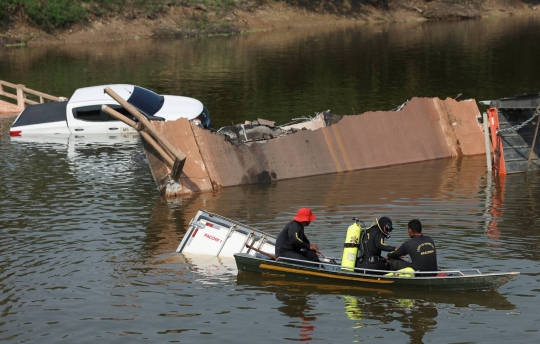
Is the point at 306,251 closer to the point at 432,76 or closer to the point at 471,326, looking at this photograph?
the point at 471,326

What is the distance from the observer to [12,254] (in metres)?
17.0

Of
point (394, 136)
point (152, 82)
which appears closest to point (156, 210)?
point (394, 136)

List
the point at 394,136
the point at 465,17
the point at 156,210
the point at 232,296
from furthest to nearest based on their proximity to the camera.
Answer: the point at 465,17
the point at 394,136
the point at 156,210
the point at 232,296

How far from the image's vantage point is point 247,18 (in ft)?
208

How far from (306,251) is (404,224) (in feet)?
12.3

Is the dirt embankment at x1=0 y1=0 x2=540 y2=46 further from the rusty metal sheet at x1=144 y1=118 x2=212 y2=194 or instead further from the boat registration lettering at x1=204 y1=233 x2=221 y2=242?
the boat registration lettering at x1=204 y1=233 x2=221 y2=242

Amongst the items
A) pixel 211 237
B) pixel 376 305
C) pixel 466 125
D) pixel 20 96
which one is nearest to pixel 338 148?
pixel 466 125

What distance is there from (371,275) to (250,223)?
5.27 meters

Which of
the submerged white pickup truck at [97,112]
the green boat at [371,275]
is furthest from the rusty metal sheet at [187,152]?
the green boat at [371,275]

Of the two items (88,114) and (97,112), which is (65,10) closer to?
(88,114)

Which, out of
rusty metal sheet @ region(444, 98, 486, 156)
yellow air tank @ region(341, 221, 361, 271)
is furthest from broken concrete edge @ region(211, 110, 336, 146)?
yellow air tank @ region(341, 221, 361, 271)

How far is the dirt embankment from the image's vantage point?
57062mm

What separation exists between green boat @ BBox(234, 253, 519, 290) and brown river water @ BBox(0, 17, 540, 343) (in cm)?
17

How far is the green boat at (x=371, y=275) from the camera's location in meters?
13.8
